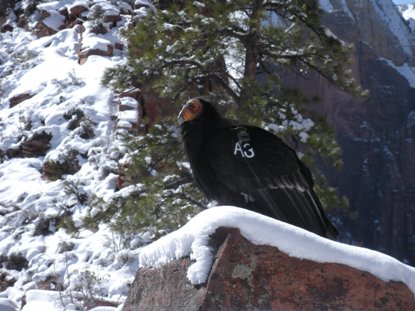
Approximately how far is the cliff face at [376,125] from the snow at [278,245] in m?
24.6

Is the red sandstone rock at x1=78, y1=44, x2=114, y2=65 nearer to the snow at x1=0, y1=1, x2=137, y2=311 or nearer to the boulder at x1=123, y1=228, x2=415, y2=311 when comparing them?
the snow at x1=0, y1=1, x2=137, y2=311

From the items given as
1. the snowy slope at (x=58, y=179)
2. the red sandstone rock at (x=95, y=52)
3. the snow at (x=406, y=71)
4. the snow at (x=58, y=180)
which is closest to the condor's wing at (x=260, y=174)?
the snow at (x=58, y=180)

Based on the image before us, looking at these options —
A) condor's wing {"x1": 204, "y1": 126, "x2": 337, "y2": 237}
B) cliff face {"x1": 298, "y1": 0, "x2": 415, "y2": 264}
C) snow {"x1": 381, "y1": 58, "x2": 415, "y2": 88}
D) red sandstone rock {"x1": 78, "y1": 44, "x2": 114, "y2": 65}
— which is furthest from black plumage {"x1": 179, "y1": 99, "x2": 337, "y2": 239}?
snow {"x1": 381, "y1": 58, "x2": 415, "y2": 88}

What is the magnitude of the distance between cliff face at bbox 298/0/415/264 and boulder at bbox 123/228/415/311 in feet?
80.7

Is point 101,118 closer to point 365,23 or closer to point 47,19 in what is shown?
point 47,19

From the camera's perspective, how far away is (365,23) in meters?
33.5

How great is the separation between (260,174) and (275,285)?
3.73ft

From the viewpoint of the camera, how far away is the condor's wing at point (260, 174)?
280 cm

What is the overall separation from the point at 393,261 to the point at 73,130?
32.2 ft

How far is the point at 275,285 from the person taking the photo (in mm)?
1735

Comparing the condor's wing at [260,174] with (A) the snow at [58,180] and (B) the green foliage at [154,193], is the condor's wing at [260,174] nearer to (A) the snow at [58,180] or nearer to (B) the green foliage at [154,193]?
(A) the snow at [58,180]

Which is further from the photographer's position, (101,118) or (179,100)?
(101,118)

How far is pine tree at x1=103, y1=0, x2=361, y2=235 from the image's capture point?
680cm

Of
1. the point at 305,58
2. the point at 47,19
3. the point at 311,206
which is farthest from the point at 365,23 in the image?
the point at 311,206
